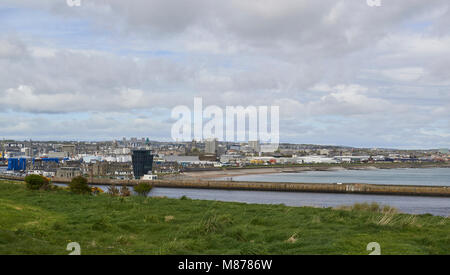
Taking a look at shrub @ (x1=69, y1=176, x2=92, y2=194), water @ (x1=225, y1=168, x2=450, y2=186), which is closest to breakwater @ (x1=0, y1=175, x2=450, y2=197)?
water @ (x1=225, y1=168, x2=450, y2=186)

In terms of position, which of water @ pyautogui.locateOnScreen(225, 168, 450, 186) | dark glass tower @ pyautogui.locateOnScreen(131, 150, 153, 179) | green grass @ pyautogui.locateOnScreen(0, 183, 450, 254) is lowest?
water @ pyautogui.locateOnScreen(225, 168, 450, 186)

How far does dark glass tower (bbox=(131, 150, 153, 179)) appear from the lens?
95.8 metres

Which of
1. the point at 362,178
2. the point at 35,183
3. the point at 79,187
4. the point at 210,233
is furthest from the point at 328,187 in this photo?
the point at 210,233

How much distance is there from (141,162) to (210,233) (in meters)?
86.0

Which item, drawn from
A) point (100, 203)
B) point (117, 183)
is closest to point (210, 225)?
point (100, 203)

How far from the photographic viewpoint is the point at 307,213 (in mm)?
17344

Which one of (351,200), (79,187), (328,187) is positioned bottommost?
(351,200)

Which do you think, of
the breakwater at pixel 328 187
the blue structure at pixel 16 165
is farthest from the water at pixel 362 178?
the blue structure at pixel 16 165

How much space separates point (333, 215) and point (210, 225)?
16.5 feet

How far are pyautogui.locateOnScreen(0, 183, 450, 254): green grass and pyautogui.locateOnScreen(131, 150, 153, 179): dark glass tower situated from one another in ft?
258

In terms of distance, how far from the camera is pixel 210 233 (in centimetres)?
1259

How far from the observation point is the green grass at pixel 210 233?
10.0m

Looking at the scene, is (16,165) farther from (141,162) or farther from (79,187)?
(79,187)

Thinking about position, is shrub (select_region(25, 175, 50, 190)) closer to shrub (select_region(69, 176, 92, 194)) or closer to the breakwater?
shrub (select_region(69, 176, 92, 194))
